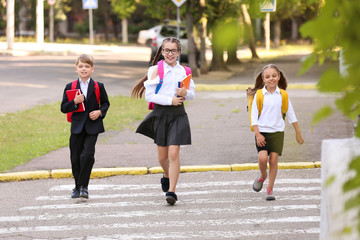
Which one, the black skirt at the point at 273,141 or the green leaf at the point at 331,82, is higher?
the green leaf at the point at 331,82

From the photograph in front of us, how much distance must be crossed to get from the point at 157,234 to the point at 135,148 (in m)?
4.49

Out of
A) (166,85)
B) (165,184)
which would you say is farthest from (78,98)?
(165,184)

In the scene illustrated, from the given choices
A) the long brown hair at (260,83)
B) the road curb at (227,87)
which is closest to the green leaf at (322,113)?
the long brown hair at (260,83)

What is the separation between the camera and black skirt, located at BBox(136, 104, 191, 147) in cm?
661

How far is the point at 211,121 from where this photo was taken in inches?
516

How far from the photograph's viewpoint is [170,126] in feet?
21.8

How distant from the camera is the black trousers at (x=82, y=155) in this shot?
274 inches

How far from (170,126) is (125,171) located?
180 cm

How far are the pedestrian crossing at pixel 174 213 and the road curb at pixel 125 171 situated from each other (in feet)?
1.64

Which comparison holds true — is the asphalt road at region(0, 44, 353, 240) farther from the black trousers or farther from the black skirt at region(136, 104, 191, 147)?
the black skirt at region(136, 104, 191, 147)

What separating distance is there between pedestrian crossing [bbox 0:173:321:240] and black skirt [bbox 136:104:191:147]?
0.62 meters

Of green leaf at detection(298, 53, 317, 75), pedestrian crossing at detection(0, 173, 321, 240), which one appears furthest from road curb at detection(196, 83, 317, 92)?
green leaf at detection(298, 53, 317, 75)

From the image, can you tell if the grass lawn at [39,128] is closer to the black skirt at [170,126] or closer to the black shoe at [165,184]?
the black shoe at [165,184]

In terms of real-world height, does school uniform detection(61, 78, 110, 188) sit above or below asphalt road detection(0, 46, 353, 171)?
above
